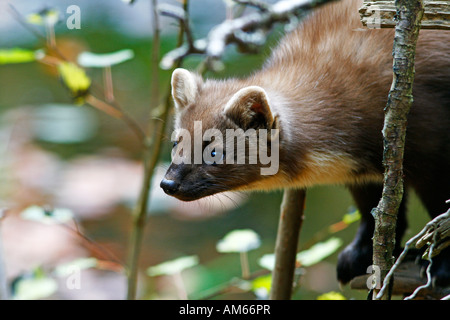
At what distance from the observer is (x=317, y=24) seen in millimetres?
2512

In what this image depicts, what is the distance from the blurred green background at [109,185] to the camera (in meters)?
5.13

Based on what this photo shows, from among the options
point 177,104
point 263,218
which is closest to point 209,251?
point 263,218

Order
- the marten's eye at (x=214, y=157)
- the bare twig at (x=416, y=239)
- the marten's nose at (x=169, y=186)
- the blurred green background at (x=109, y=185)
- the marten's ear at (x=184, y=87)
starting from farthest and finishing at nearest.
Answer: the blurred green background at (x=109, y=185) → the marten's ear at (x=184, y=87) → the marten's eye at (x=214, y=157) → the marten's nose at (x=169, y=186) → the bare twig at (x=416, y=239)

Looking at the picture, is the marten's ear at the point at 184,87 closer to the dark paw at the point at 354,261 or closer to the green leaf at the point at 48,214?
the green leaf at the point at 48,214

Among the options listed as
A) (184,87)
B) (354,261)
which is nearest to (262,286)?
(354,261)

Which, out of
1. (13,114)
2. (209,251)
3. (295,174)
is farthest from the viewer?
(13,114)

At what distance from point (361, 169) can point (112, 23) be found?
4.67 metres

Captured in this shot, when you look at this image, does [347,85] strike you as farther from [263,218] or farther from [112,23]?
[112,23]

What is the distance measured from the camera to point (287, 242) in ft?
8.39

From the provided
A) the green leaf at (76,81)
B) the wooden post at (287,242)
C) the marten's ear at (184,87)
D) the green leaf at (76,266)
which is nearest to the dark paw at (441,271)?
the wooden post at (287,242)

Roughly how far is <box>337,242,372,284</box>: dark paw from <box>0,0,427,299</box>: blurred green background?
173 centimetres

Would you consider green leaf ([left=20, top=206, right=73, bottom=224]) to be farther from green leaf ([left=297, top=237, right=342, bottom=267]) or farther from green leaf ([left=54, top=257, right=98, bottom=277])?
green leaf ([left=297, top=237, right=342, bottom=267])

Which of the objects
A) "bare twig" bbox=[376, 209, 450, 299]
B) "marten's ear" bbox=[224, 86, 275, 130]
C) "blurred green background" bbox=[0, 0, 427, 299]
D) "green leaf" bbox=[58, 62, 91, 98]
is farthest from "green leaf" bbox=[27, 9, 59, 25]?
"blurred green background" bbox=[0, 0, 427, 299]

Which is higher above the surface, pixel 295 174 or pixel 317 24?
pixel 317 24
